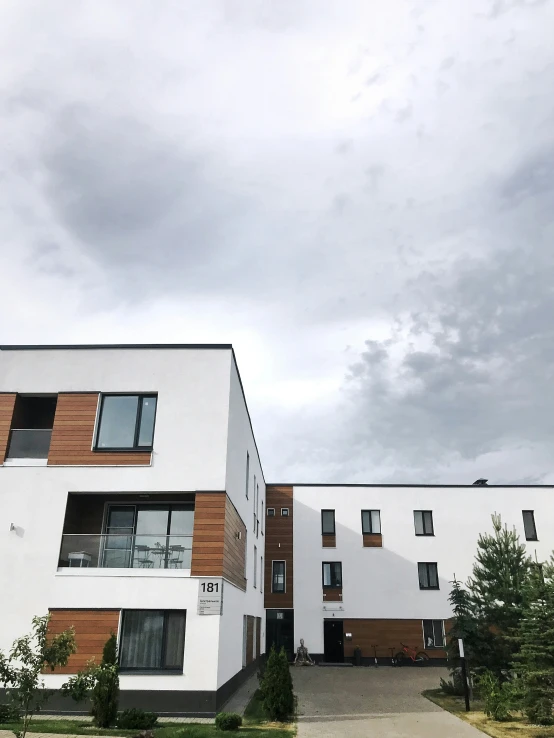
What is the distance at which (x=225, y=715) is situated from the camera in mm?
10602

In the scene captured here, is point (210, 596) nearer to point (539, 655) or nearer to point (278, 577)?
Result: point (539, 655)

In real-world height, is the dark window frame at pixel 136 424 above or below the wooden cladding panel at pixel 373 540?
above

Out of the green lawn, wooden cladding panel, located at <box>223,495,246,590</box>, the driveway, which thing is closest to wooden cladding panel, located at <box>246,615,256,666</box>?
the driveway

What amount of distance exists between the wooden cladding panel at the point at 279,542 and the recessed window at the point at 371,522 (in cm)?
366

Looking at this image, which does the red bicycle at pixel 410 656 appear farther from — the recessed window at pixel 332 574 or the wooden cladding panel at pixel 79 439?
the wooden cladding panel at pixel 79 439

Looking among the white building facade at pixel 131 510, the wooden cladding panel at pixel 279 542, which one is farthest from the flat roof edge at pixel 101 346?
the wooden cladding panel at pixel 279 542

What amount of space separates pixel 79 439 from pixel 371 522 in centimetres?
1838

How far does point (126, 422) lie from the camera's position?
46.5 ft

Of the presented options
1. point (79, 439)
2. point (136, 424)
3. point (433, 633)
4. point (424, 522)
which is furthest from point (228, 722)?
point (424, 522)

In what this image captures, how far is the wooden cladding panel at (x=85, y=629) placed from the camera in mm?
11984

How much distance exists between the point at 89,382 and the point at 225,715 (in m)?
8.23

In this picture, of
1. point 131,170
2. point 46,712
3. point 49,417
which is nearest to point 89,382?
point 49,417

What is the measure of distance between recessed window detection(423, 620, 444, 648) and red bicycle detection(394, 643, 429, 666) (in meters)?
0.47

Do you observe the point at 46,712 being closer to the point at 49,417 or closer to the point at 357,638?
the point at 49,417
